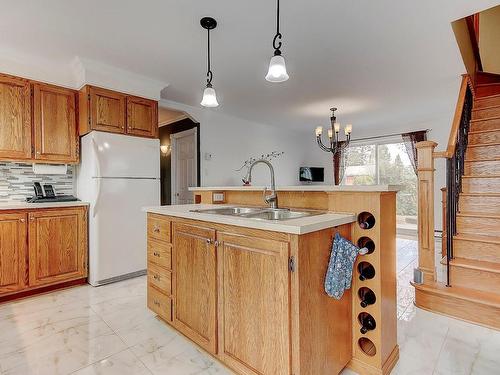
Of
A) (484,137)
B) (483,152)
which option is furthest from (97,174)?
(484,137)

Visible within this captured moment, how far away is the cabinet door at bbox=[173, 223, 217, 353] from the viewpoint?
1597 millimetres

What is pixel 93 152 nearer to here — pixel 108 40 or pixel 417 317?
pixel 108 40

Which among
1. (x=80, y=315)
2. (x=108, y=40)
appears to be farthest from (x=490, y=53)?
(x=80, y=315)

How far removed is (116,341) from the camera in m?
1.89

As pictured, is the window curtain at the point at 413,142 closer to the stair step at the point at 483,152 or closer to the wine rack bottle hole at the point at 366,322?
the stair step at the point at 483,152

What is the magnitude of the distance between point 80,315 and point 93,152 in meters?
1.61

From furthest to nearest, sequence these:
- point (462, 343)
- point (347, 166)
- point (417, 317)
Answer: point (347, 166), point (417, 317), point (462, 343)

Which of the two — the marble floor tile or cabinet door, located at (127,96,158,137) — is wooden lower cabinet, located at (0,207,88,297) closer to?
cabinet door, located at (127,96,158,137)

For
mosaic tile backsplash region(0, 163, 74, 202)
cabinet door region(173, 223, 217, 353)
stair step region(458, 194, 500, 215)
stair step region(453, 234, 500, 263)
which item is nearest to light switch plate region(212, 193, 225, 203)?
cabinet door region(173, 223, 217, 353)

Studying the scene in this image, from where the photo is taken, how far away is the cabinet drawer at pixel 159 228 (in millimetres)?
1977

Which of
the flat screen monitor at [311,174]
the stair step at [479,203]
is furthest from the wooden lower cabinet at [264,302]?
the flat screen monitor at [311,174]

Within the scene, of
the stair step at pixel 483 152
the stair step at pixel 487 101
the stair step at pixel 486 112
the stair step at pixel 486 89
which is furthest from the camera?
the stair step at pixel 486 89

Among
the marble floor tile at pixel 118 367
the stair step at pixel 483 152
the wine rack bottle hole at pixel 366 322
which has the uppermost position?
the stair step at pixel 483 152

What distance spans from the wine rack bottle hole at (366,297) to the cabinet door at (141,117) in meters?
2.94
